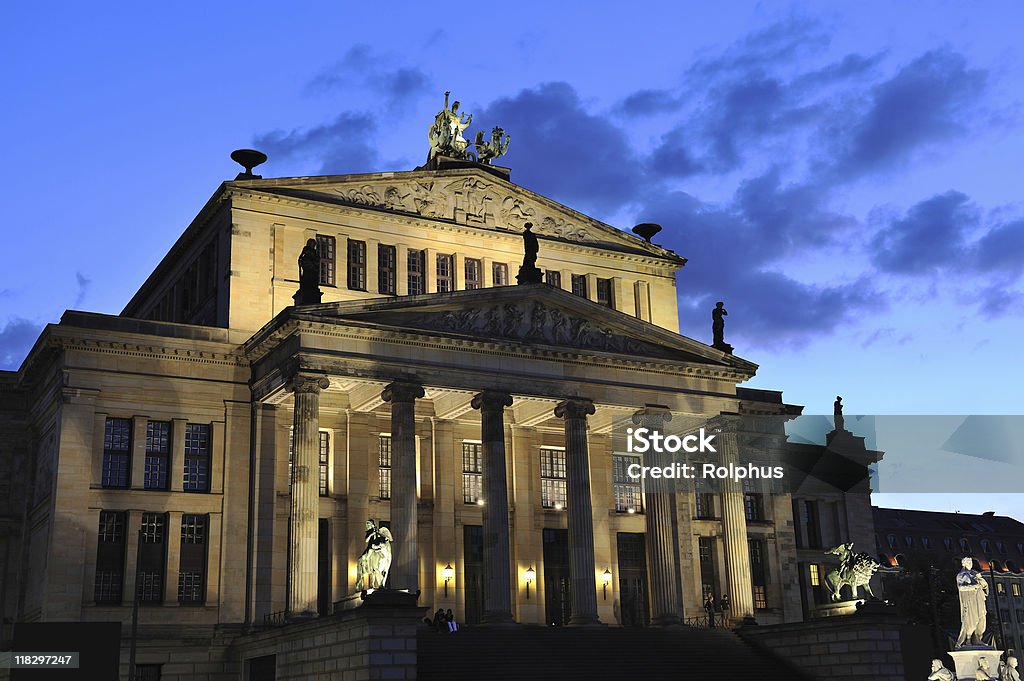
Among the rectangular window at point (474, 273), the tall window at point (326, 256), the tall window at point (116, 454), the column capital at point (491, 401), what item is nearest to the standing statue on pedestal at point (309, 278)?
the tall window at point (326, 256)

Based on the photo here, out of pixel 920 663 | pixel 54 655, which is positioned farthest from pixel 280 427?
pixel 920 663

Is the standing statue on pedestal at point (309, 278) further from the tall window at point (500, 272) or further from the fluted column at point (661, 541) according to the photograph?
the fluted column at point (661, 541)

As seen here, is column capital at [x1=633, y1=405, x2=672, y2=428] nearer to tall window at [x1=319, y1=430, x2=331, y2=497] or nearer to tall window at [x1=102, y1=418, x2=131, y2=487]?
tall window at [x1=319, y1=430, x2=331, y2=497]

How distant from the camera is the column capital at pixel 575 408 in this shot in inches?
1897

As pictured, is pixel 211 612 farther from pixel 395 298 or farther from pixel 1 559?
pixel 395 298

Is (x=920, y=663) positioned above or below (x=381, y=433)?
below

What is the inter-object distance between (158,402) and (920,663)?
39825 millimetres

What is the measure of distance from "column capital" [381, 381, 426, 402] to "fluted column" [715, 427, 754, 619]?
15.0 meters

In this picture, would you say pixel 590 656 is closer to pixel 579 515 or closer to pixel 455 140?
pixel 579 515

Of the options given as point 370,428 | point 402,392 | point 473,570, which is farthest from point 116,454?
point 473,570

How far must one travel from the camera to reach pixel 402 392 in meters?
44.8

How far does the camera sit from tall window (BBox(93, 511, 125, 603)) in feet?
145

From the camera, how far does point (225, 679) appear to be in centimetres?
4425

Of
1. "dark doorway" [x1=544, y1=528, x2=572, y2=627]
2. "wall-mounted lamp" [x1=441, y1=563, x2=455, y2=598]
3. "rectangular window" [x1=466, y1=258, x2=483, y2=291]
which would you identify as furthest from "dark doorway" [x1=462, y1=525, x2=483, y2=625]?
"rectangular window" [x1=466, y1=258, x2=483, y2=291]
